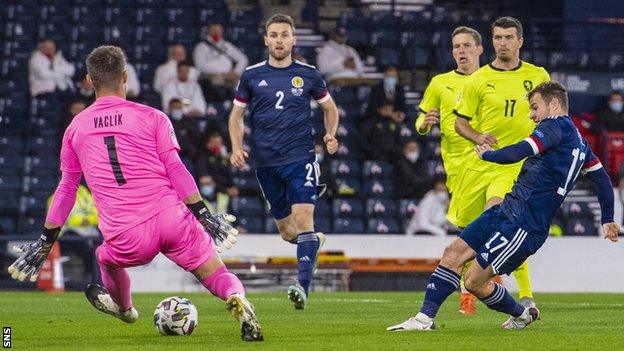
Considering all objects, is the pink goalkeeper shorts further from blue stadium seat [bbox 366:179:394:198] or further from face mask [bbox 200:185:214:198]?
blue stadium seat [bbox 366:179:394:198]

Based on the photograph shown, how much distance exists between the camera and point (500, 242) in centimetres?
945

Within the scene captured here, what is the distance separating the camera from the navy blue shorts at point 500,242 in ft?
31.0

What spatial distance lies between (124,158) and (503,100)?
4.39 m

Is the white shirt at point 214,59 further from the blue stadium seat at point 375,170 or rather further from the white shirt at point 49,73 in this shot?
the blue stadium seat at point 375,170

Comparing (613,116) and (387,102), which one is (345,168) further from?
(613,116)

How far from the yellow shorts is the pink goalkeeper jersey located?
404cm

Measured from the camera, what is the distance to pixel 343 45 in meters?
24.7

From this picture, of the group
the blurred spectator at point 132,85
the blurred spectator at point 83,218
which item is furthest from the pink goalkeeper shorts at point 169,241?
the blurred spectator at point 132,85

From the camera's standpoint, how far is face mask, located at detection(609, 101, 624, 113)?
956 inches

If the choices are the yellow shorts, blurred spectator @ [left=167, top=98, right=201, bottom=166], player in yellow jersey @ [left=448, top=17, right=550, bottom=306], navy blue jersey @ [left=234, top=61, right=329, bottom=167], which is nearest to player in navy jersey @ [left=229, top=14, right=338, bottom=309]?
navy blue jersey @ [left=234, top=61, right=329, bottom=167]

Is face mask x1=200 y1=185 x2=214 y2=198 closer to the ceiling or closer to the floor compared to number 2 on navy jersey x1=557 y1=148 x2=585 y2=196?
closer to the floor

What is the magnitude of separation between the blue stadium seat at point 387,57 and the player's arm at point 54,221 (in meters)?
16.7

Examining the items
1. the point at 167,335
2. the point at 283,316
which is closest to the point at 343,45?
the point at 283,316

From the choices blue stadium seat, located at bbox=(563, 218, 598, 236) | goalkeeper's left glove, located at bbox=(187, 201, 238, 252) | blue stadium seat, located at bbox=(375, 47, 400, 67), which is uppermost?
blue stadium seat, located at bbox=(375, 47, 400, 67)
